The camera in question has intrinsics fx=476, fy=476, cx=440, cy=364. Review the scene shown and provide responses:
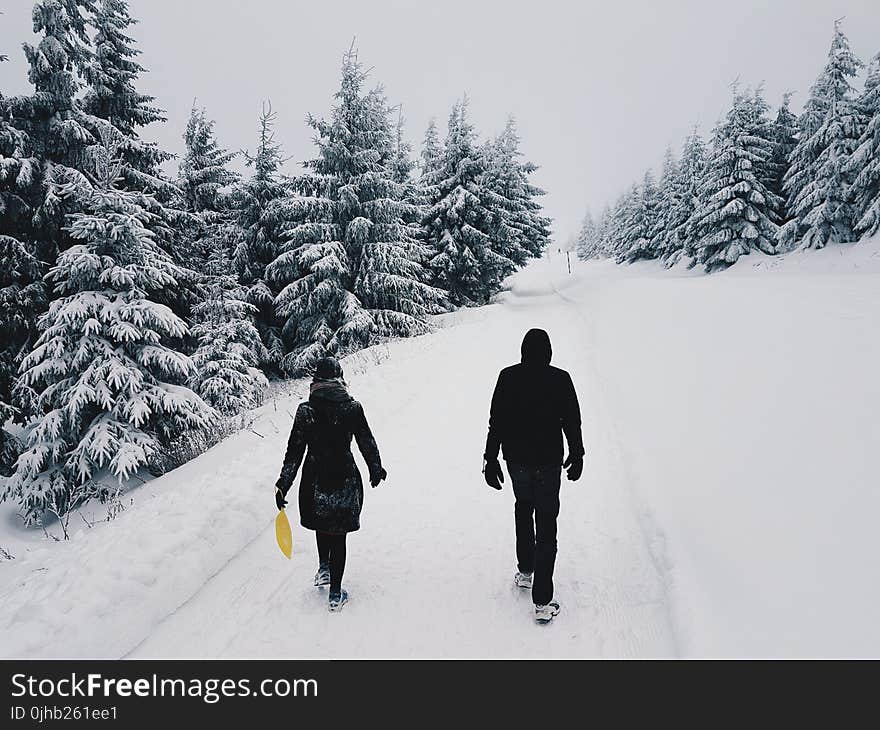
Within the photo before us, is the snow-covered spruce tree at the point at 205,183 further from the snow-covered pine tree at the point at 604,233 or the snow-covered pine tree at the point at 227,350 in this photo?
the snow-covered pine tree at the point at 604,233

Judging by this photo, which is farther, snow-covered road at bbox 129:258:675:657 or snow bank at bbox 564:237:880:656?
snow-covered road at bbox 129:258:675:657

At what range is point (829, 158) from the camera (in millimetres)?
25141

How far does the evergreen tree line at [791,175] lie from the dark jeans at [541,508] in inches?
1126

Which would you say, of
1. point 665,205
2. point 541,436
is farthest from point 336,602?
point 665,205

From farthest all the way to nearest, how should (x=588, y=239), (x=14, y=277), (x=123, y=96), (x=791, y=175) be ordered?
1. (x=588, y=239)
2. (x=791, y=175)
3. (x=123, y=96)
4. (x=14, y=277)

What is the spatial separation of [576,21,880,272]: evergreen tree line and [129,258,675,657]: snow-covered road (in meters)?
26.2

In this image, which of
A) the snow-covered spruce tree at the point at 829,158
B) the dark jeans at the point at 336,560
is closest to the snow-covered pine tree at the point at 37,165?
the dark jeans at the point at 336,560

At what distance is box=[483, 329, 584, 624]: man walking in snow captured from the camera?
12.8ft

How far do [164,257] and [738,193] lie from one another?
3195cm

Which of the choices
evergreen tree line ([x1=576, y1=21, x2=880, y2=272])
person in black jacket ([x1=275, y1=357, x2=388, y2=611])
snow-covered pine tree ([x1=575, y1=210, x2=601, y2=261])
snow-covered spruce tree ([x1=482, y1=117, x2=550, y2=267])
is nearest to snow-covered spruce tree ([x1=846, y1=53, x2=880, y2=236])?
evergreen tree line ([x1=576, y1=21, x2=880, y2=272])

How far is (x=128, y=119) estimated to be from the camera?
49.4ft

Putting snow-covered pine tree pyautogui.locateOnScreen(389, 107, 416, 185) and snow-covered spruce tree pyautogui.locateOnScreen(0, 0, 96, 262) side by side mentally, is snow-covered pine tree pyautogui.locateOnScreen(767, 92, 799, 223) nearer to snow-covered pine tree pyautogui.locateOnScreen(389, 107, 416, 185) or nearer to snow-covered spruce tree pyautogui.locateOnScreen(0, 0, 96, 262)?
snow-covered pine tree pyautogui.locateOnScreen(389, 107, 416, 185)

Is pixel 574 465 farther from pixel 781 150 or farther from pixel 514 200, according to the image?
pixel 781 150

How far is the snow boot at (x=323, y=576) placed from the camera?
444 centimetres
